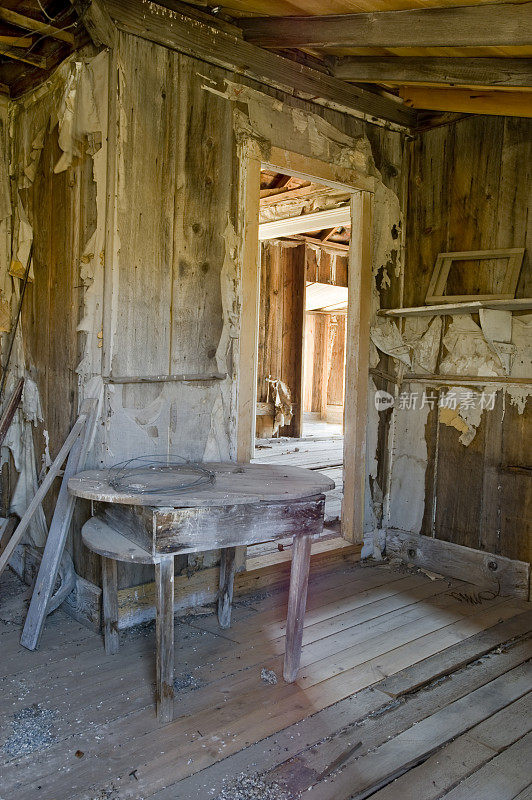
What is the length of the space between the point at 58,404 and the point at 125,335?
521 millimetres

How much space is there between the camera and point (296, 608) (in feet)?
7.05

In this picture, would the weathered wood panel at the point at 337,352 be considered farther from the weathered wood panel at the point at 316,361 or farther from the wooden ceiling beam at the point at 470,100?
the wooden ceiling beam at the point at 470,100

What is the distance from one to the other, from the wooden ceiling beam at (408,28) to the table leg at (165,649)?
7.50 feet

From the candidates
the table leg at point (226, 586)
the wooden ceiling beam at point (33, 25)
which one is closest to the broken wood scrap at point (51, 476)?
the table leg at point (226, 586)

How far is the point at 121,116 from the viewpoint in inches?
94.0

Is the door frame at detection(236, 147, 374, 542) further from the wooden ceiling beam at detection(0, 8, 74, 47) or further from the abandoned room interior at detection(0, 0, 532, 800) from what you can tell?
the wooden ceiling beam at detection(0, 8, 74, 47)

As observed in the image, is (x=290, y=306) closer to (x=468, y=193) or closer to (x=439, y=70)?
(x=468, y=193)

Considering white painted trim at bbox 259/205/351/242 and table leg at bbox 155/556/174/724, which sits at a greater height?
white painted trim at bbox 259/205/351/242

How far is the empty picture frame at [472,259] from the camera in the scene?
3088 mm

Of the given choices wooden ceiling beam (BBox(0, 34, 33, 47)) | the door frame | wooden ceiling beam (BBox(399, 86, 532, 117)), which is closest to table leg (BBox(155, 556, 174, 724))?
the door frame

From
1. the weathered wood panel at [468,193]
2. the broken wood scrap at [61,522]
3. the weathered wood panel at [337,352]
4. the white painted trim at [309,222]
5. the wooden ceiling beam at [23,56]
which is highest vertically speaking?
the white painted trim at [309,222]

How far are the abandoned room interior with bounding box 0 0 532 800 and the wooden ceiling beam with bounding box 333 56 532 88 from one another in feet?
0.05

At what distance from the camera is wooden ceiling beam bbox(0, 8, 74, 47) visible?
2.28 m

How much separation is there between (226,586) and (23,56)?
256 centimetres
